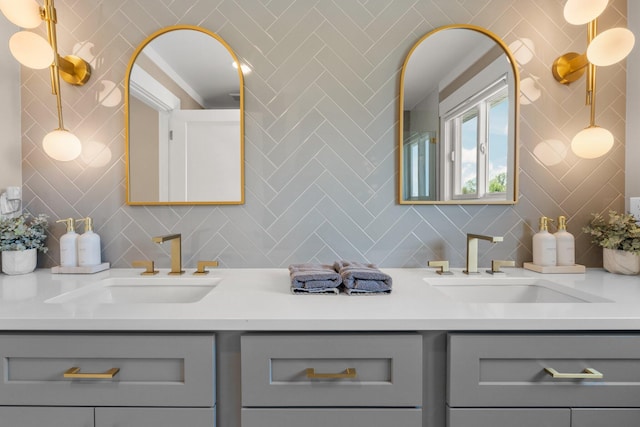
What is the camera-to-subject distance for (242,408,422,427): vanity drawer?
88 centimetres

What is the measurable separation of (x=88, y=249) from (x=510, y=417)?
62.7 inches

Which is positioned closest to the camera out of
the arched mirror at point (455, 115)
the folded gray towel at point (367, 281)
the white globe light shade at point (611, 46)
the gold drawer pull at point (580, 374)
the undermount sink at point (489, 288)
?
the gold drawer pull at point (580, 374)

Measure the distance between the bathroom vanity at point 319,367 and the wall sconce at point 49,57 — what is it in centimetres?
82

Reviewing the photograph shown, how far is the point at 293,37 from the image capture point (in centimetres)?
152

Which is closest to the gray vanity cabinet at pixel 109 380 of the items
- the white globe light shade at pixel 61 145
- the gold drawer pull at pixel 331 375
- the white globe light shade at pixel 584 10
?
the gold drawer pull at pixel 331 375

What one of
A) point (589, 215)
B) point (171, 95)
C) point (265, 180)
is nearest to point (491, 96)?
point (589, 215)

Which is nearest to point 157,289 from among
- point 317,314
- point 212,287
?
point 212,287

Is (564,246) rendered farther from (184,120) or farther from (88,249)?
(88,249)

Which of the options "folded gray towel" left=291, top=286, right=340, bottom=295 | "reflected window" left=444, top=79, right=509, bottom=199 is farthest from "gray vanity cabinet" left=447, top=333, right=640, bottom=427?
"reflected window" left=444, top=79, right=509, bottom=199

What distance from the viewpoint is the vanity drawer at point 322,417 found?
2.90 ft

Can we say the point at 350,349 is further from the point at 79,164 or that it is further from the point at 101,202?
the point at 79,164

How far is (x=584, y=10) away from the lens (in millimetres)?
1313

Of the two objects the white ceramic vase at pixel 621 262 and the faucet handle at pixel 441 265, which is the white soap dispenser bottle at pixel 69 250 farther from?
the white ceramic vase at pixel 621 262

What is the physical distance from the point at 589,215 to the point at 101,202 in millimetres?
2156
